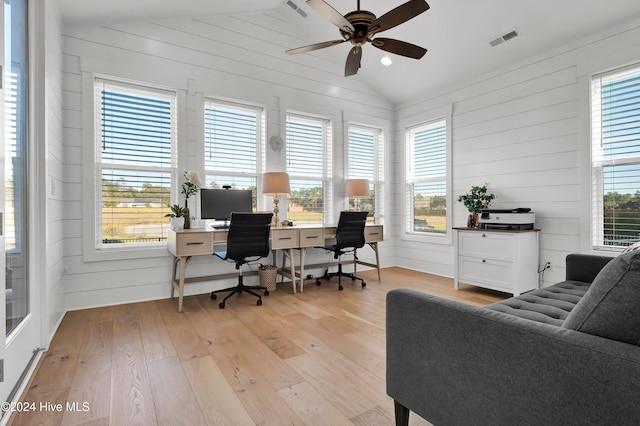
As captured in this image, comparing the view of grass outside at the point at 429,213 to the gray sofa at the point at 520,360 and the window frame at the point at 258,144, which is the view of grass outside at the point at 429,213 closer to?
the window frame at the point at 258,144

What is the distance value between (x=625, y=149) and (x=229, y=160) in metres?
4.18

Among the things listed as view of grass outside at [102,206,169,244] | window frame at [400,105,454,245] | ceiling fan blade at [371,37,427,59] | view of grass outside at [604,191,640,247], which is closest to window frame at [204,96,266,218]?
view of grass outside at [102,206,169,244]

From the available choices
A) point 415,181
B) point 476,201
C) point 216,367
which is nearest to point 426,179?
point 415,181

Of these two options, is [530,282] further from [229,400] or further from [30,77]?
[30,77]

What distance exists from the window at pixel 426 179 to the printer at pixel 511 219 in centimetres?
102

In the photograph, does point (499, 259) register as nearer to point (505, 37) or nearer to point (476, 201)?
point (476, 201)

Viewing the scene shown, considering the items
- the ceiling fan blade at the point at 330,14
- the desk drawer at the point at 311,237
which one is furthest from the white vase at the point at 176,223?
the ceiling fan blade at the point at 330,14

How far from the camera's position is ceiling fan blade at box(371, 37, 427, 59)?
2791 millimetres

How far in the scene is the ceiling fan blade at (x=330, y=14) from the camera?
228cm

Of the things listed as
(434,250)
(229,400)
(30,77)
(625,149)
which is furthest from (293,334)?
(625,149)

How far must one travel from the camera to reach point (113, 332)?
273 cm

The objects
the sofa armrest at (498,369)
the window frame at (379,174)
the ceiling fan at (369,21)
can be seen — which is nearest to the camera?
the sofa armrest at (498,369)

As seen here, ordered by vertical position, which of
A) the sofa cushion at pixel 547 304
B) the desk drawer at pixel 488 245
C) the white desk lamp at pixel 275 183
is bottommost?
the sofa cushion at pixel 547 304

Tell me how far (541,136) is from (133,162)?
4.55 meters
